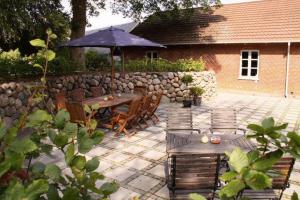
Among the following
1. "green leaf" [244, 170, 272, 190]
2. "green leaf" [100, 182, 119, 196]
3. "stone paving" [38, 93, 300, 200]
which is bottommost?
"stone paving" [38, 93, 300, 200]

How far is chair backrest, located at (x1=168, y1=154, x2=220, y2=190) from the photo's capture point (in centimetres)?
439

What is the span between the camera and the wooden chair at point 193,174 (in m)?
4.39

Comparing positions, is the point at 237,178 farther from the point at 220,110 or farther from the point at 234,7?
the point at 234,7

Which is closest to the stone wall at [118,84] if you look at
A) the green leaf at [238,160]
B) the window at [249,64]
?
the window at [249,64]

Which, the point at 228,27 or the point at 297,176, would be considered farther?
the point at 228,27

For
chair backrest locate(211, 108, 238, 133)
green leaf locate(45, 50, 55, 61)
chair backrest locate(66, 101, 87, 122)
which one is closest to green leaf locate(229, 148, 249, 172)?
green leaf locate(45, 50, 55, 61)

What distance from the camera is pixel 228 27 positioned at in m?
19.8

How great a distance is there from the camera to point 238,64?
18.9 meters

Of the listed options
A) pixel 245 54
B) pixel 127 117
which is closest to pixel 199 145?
pixel 127 117

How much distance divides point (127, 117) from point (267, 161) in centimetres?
824

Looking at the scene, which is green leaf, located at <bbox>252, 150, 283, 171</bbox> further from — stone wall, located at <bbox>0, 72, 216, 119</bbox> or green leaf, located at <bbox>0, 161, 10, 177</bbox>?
→ stone wall, located at <bbox>0, 72, 216, 119</bbox>

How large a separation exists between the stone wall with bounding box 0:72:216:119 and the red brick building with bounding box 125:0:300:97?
2835 mm

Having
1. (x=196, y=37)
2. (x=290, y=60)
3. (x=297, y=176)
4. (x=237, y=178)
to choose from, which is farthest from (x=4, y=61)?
(x=290, y=60)

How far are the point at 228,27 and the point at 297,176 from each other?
14946 mm
